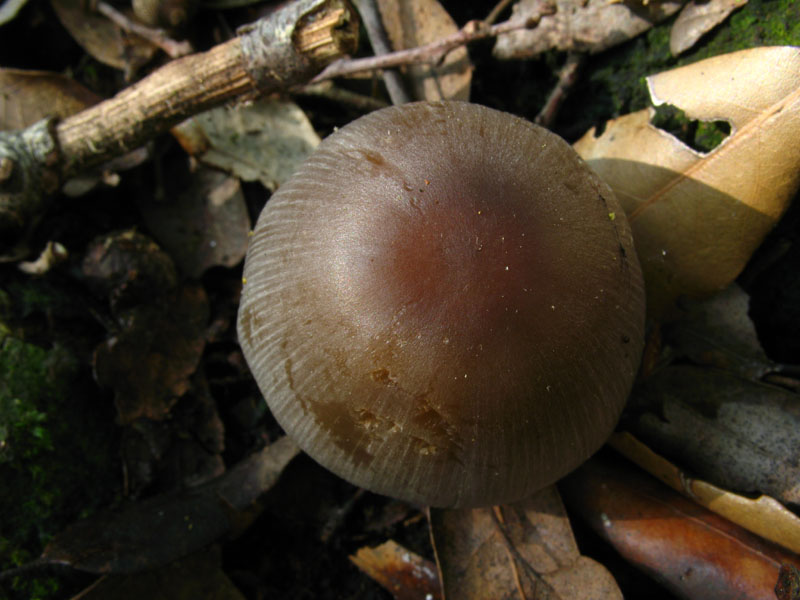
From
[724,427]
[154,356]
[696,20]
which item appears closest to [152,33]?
[154,356]

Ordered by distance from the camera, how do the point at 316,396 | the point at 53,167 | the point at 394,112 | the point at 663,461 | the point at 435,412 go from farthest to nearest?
the point at 53,167
the point at 663,461
the point at 394,112
the point at 316,396
the point at 435,412

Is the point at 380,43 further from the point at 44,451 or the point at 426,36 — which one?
the point at 44,451

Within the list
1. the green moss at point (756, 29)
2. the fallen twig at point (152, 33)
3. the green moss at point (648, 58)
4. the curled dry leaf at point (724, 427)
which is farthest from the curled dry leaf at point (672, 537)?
the fallen twig at point (152, 33)

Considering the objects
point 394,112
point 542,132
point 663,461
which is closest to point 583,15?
point 542,132

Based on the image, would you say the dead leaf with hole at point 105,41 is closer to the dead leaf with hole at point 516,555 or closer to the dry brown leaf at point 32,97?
the dry brown leaf at point 32,97

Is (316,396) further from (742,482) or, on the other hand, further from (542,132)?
(742,482)

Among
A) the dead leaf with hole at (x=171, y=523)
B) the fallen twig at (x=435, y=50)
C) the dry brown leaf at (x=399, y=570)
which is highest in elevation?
the fallen twig at (x=435, y=50)
